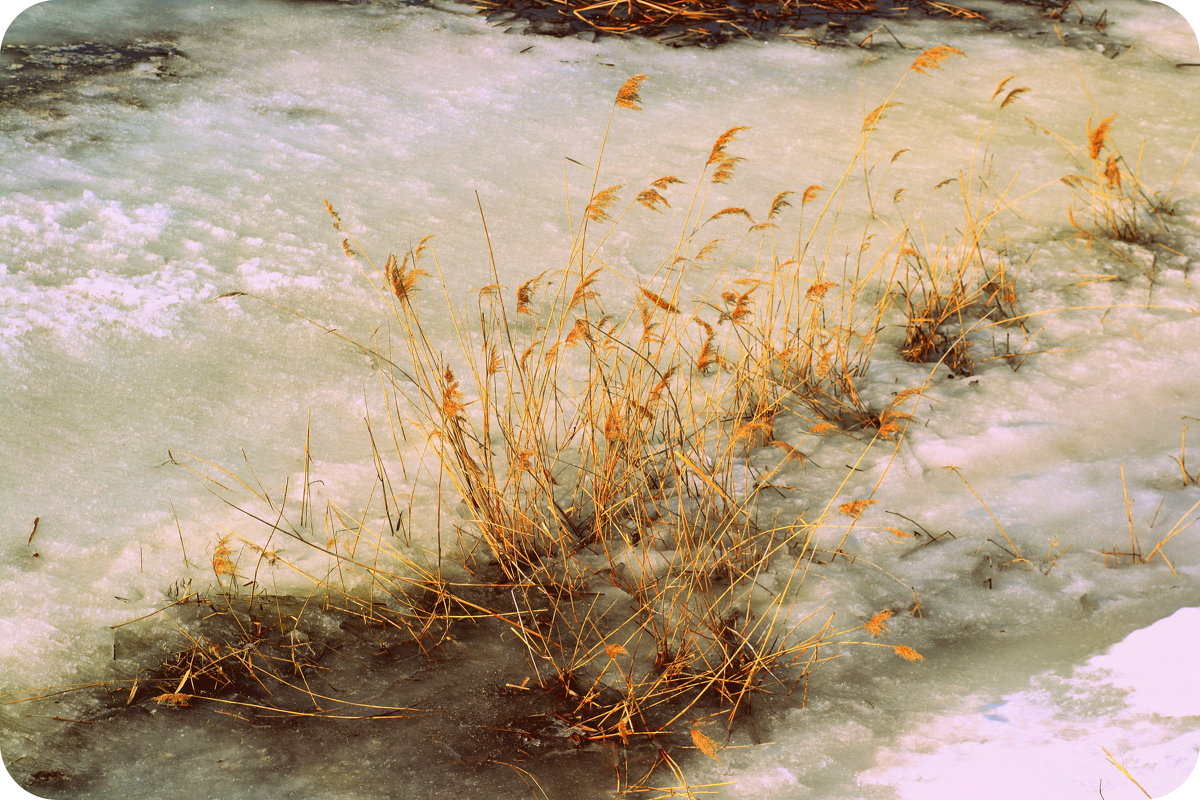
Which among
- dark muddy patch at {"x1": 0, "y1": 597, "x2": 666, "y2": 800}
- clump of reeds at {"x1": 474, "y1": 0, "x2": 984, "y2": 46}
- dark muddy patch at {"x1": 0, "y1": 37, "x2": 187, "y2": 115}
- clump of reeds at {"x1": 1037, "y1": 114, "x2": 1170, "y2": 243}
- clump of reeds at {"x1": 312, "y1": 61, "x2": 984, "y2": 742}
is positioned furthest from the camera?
clump of reeds at {"x1": 474, "y1": 0, "x2": 984, "y2": 46}

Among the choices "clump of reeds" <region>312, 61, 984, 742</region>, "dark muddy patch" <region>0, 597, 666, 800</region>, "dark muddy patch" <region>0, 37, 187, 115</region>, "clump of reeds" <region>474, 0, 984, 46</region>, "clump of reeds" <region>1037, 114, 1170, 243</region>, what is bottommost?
"dark muddy patch" <region>0, 597, 666, 800</region>

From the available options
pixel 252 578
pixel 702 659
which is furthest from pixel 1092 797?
pixel 252 578

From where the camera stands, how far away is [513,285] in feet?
10.5

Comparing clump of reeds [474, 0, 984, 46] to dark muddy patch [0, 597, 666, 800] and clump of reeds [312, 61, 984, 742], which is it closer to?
clump of reeds [312, 61, 984, 742]

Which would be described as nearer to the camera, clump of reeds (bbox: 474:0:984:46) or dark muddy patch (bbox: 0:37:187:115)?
dark muddy patch (bbox: 0:37:187:115)

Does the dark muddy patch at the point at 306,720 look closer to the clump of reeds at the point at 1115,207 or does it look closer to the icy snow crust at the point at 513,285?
the icy snow crust at the point at 513,285

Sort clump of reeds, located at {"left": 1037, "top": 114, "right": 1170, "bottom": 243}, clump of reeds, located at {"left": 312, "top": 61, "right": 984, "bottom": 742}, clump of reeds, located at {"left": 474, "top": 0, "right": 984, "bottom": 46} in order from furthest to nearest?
1. clump of reeds, located at {"left": 474, "top": 0, "right": 984, "bottom": 46}
2. clump of reeds, located at {"left": 1037, "top": 114, "right": 1170, "bottom": 243}
3. clump of reeds, located at {"left": 312, "top": 61, "right": 984, "bottom": 742}

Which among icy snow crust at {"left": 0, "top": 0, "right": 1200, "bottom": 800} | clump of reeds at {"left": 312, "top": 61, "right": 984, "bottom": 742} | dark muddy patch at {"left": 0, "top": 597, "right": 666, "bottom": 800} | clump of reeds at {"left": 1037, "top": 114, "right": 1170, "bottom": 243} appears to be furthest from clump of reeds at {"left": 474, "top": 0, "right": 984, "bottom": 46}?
dark muddy patch at {"left": 0, "top": 597, "right": 666, "bottom": 800}

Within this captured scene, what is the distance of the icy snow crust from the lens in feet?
6.54

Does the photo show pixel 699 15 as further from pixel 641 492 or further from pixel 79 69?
pixel 641 492

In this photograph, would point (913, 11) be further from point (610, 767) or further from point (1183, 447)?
point (610, 767)

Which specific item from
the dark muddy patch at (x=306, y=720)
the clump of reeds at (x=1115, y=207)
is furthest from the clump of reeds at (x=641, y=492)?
the clump of reeds at (x=1115, y=207)

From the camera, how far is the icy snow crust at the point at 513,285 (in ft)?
6.54

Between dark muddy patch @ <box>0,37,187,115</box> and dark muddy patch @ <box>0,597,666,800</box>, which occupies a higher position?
dark muddy patch @ <box>0,37,187,115</box>
